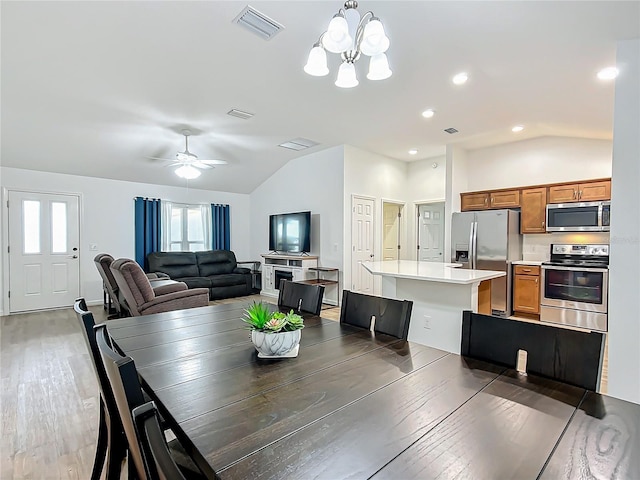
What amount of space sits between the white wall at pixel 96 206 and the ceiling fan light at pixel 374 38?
650 centimetres

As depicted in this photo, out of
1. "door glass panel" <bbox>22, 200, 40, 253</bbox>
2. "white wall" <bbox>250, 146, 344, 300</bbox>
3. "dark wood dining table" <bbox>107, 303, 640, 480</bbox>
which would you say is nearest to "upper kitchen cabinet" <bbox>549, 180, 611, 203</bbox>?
"white wall" <bbox>250, 146, 344, 300</bbox>

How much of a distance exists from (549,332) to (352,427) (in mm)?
898

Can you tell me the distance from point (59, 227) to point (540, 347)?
7.48m

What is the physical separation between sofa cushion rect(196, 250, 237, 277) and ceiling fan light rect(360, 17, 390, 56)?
6387 mm

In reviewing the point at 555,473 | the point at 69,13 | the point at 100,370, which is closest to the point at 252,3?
the point at 69,13

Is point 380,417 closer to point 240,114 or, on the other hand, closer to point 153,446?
point 153,446

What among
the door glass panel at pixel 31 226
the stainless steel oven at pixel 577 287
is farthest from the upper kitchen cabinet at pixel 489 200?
the door glass panel at pixel 31 226

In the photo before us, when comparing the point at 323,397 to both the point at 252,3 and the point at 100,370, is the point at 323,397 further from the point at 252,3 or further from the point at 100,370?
the point at 252,3

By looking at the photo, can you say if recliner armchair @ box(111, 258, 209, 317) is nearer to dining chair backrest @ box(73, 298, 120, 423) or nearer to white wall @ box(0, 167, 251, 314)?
dining chair backrest @ box(73, 298, 120, 423)

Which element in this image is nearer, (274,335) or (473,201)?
(274,335)

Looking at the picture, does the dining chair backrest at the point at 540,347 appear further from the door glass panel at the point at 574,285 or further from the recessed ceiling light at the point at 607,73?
the door glass panel at the point at 574,285

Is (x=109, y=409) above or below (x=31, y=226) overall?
below

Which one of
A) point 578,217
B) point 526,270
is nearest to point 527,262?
point 526,270

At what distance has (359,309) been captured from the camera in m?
1.98
